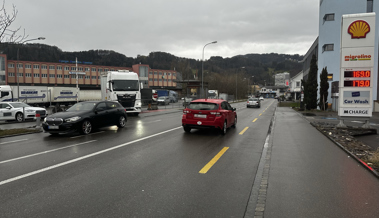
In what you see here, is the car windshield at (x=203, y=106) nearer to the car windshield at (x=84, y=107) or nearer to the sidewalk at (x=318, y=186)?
the sidewalk at (x=318, y=186)

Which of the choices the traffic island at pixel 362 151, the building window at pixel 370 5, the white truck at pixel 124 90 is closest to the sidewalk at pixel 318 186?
the traffic island at pixel 362 151

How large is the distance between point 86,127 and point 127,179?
6.72 meters

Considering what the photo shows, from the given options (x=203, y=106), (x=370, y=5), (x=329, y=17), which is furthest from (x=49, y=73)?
(x=203, y=106)

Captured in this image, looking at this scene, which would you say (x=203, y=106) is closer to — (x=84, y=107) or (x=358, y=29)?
(x=84, y=107)

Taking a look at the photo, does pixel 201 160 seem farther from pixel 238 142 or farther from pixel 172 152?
pixel 238 142

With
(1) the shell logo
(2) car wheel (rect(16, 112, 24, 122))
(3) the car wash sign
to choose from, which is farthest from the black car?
(1) the shell logo

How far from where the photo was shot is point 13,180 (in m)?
5.07

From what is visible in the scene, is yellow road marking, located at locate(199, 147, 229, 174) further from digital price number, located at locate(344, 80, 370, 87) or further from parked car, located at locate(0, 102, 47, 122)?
parked car, located at locate(0, 102, 47, 122)

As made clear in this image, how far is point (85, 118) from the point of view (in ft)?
36.2

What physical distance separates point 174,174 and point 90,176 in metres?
1.72

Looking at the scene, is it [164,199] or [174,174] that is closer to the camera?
[164,199]

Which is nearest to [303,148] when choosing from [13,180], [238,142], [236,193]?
[238,142]

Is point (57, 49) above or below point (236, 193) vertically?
above

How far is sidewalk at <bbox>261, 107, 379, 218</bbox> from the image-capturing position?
386 cm
